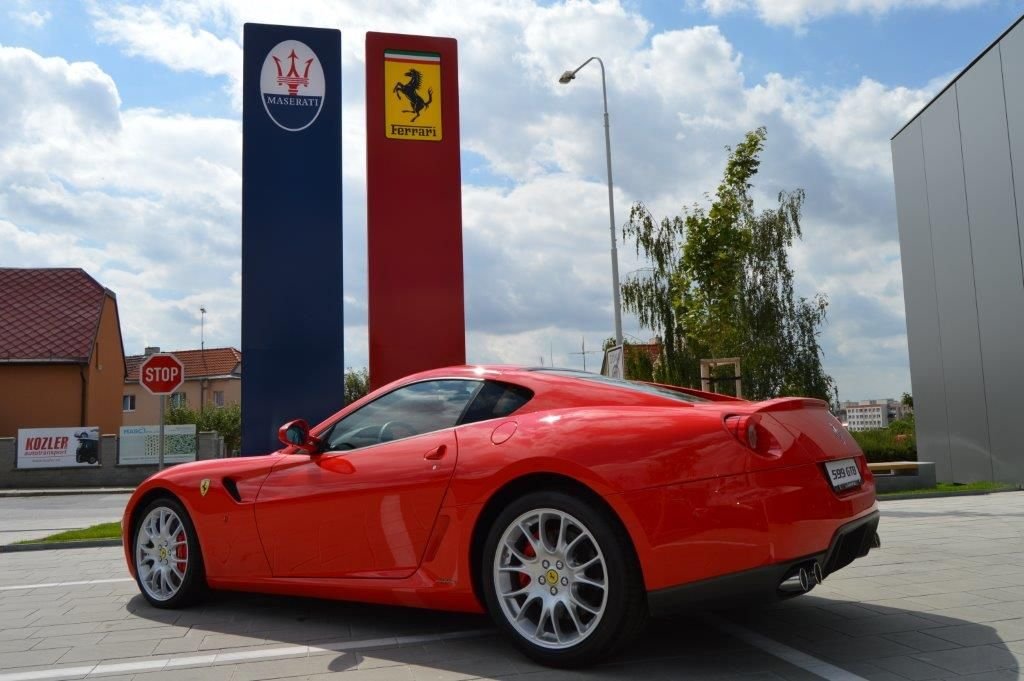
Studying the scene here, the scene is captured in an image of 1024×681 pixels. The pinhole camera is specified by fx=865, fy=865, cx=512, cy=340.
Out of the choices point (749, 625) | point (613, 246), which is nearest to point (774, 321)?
point (613, 246)

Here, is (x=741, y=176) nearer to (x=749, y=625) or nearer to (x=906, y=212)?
(x=906, y=212)

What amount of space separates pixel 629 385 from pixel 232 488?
2.31 m

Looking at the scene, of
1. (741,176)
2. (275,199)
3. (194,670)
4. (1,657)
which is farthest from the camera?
(741,176)

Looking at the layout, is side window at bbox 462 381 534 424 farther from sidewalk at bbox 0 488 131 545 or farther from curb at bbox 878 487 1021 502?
curb at bbox 878 487 1021 502

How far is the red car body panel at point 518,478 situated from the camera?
3.29 metres

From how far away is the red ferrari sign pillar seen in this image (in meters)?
10.2

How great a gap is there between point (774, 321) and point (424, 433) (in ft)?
87.9

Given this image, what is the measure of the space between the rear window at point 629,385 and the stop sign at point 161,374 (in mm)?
10456

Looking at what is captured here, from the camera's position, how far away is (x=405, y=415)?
4.38 meters

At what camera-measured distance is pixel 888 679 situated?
3.24 m

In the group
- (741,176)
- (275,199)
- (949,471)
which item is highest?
(741,176)

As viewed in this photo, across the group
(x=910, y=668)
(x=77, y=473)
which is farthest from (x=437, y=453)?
(x=77, y=473)

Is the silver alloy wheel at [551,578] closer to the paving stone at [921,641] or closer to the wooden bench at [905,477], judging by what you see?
the paving stone at [921,641]

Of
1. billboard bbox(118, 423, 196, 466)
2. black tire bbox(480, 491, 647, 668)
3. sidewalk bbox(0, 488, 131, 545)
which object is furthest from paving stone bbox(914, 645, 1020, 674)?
billboard bbox(118, 423, 196, 466)
